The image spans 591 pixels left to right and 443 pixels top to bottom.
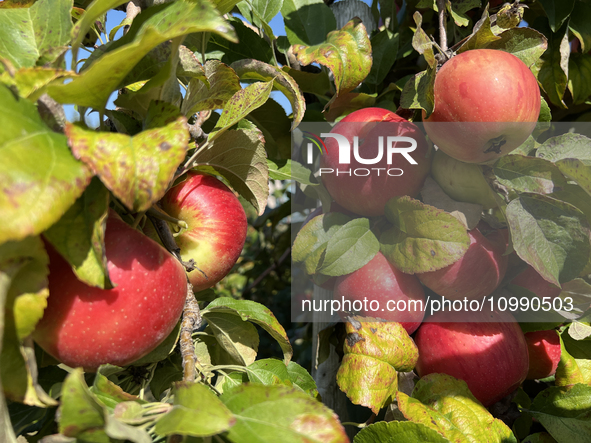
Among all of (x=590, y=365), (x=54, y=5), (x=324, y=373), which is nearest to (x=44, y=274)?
(x=54, y=5)

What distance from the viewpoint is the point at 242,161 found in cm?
60

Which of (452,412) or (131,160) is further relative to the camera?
→ (452,412)

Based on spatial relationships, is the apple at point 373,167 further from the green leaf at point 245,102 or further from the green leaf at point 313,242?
the green leaf at point 245,102

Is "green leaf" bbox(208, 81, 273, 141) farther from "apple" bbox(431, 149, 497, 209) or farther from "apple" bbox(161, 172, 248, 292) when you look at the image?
"apple" bbox(431, 149, 497, 209)

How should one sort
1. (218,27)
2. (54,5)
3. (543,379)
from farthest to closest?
(543,379)
(54,5)
(218,27)

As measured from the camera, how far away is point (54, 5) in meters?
0.45

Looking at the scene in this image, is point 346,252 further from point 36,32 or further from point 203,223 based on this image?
point 36,32

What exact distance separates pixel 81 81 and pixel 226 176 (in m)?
0.30

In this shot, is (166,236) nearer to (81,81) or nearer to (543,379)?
(81,81)

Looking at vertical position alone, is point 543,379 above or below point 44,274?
below

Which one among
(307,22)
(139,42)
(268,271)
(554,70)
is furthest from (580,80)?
(268,271)

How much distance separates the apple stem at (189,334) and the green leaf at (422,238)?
12.5 inches

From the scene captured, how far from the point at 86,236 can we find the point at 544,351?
0.78 metres

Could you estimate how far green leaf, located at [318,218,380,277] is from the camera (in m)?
0.68
